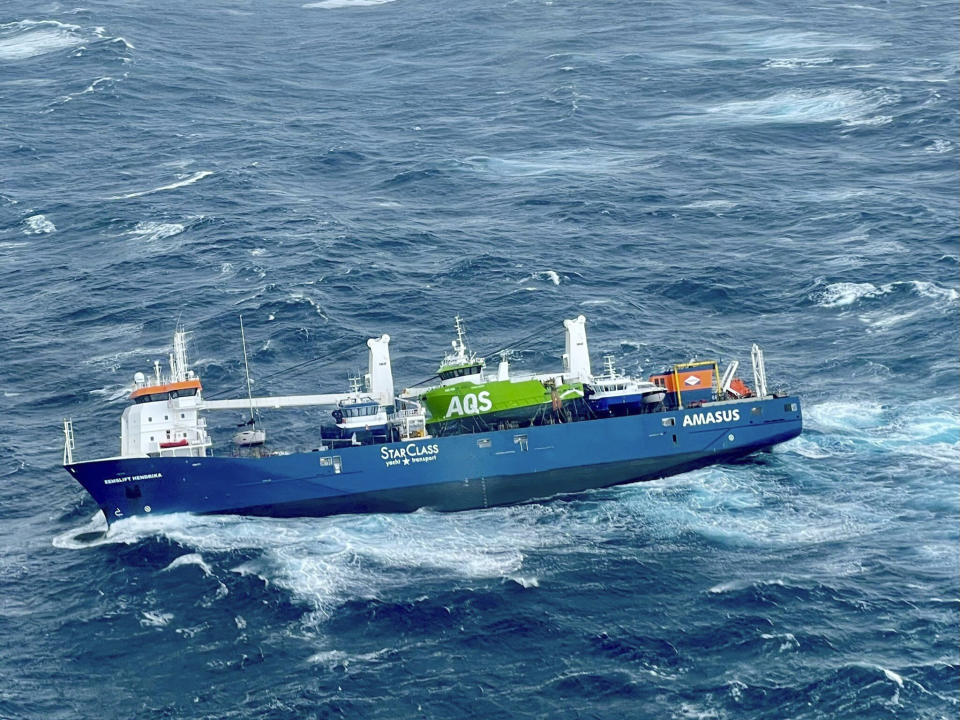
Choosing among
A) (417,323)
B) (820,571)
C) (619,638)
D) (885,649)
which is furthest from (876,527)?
(417,323)

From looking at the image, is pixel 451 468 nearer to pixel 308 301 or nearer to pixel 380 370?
pixel 380 370

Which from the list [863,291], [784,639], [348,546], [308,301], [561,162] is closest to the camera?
[784,639]

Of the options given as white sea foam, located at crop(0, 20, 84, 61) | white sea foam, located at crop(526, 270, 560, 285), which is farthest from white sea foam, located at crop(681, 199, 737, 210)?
white sea foam, located at crop(0, 20, 84, 61)

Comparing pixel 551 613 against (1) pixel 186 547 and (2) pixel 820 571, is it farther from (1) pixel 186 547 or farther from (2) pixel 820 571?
(1) pixel 186 547

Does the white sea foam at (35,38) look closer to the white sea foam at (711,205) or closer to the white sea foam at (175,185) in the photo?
the white sea foam at (175,185)

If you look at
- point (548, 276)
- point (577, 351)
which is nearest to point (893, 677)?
point (577, 351)

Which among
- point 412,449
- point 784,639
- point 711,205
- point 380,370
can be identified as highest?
point 711,205
